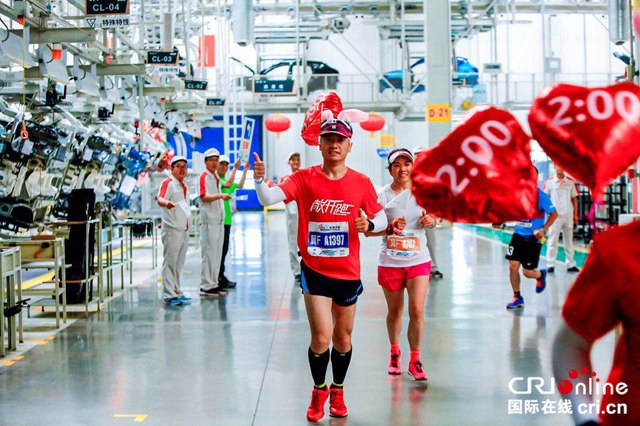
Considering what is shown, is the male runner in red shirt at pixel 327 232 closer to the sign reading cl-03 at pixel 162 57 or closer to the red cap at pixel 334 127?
the red cap at pixel 334 127

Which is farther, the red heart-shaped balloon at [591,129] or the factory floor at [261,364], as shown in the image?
the factory floor at [261,364]

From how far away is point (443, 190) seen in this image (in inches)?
73.2

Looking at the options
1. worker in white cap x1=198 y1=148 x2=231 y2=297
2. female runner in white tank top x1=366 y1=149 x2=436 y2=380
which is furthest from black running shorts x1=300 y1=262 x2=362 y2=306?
worker in white cap x1=198 y1=148 x2=231 y2=297

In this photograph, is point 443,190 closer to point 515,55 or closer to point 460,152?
point 460,152

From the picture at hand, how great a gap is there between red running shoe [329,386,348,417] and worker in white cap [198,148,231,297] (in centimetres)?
508

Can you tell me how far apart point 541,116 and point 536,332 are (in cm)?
576

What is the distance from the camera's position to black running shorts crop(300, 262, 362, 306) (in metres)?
4.47

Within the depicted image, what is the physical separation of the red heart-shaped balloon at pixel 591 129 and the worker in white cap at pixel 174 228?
7.42 m

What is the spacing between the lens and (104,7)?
8789 mm

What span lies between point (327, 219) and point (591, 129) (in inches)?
111

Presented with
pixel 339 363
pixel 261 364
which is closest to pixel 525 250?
pixel 261 364

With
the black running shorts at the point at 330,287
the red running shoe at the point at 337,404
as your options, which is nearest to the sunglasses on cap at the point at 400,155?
the black running shorts at the point at 330,287

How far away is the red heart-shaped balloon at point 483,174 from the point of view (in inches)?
71.4

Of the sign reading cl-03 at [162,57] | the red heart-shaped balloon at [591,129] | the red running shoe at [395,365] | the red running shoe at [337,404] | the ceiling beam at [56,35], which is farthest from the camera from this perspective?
the sign reading cl-03 at [162,57]
